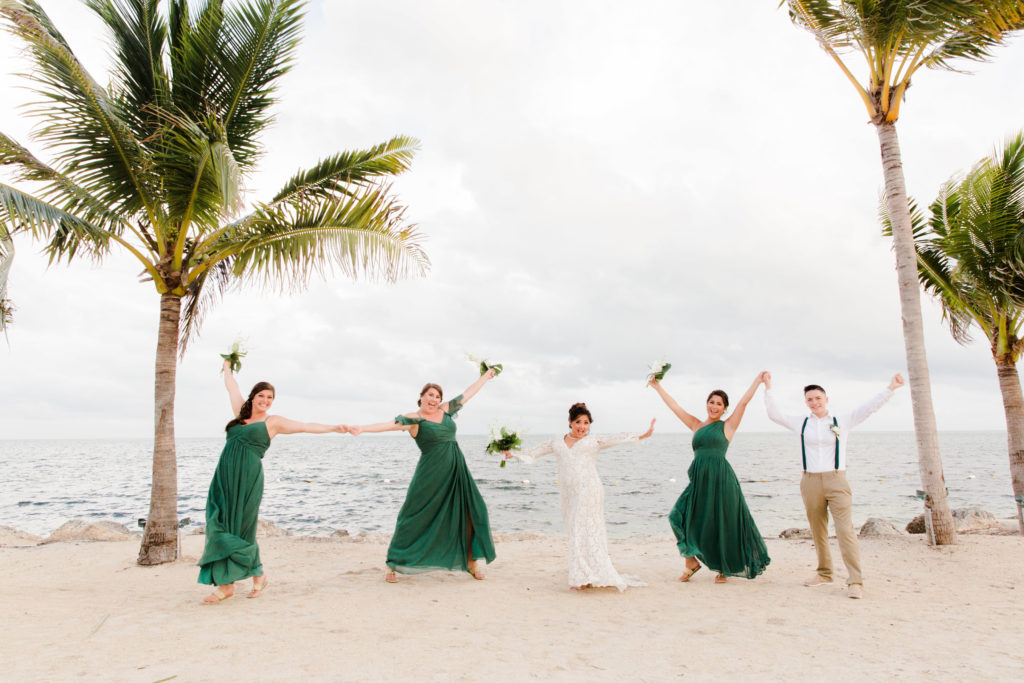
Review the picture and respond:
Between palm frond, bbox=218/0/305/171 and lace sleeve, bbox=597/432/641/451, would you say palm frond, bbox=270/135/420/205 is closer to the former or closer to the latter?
palm frond, bbox=218/0/305/171

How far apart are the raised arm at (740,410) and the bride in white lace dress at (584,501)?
3.00ft

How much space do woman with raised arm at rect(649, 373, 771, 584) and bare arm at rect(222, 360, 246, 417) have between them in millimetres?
5304

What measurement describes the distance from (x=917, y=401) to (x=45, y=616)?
11166 mm

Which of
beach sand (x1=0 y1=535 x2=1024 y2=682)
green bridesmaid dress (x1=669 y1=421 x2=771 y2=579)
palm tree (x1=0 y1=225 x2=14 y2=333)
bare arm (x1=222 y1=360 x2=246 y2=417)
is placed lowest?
beach sand (x1=0 y1=535 x2=1024 y2=682)

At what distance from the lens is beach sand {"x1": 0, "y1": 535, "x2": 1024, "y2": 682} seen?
4.27 m

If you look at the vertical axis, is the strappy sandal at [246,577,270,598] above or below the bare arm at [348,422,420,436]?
below

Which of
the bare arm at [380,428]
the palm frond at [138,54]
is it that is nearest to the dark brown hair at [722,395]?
the bare arm at [380,428]

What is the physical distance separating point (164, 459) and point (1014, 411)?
14026 mm

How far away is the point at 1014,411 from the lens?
10523mm

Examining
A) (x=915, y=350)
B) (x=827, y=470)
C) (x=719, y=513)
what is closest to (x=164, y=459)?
(x=719, y=513)

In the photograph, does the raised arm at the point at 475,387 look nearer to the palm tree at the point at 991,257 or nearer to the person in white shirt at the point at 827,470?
the person in white shirt at the point at 827,470

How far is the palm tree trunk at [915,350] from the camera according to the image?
8.55m

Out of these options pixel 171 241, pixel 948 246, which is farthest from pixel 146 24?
pixel 948 246

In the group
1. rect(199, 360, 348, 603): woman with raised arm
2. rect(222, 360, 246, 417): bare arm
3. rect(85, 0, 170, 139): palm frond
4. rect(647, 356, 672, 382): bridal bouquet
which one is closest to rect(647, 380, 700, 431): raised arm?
rect(647, 356, 672, 382): bridal bouquet
